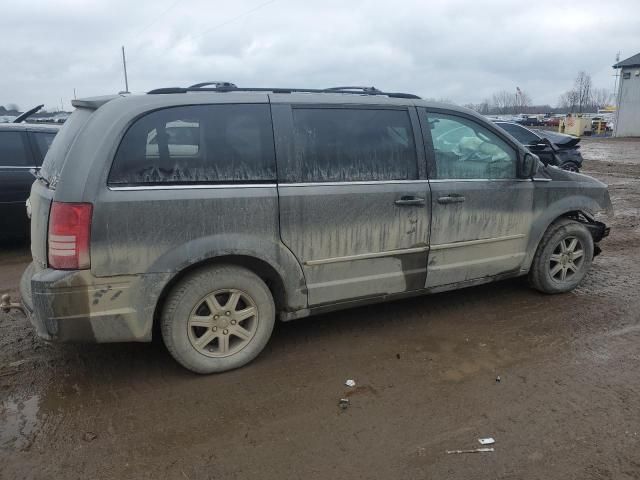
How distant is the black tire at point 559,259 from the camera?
15.8 feet

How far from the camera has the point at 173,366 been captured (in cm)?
365

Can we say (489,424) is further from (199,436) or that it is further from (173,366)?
(173,366)

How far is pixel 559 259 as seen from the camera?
194 inches

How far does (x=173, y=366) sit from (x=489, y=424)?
7.03 feet

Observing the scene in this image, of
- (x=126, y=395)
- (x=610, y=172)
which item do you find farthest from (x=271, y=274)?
(x=610, y=172)

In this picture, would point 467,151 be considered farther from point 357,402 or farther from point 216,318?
point 216,318

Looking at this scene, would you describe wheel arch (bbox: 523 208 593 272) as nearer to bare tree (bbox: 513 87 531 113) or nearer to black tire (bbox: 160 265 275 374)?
black tire (bbox: 160 265 275 374)

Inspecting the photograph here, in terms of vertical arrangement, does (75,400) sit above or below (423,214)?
below

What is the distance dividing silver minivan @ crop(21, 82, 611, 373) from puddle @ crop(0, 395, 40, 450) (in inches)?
17.9

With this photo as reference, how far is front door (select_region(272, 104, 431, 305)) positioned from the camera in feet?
11.6

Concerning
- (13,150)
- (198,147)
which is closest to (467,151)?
(198,147)

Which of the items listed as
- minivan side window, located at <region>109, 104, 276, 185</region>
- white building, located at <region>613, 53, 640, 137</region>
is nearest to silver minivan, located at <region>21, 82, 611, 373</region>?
minivan side window, located at <region>109, 104, 276, 185</region>

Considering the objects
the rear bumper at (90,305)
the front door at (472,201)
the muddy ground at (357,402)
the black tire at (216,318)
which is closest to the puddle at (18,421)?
the muddy ground at (357,402)

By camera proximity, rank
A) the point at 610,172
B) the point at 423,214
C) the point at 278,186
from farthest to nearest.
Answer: the point at 610,172 < the point at 423,214 < the point at 278,186
